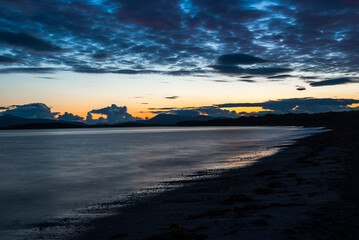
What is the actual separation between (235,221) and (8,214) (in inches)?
398

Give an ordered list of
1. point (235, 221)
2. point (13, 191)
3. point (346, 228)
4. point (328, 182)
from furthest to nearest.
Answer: point (13, 191), point (328, 182), point (235, 221), point (346, 228)

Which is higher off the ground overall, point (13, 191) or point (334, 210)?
point (334, 210)

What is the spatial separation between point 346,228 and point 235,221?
3024 mm

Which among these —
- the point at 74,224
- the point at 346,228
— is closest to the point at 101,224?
the point at 74,224

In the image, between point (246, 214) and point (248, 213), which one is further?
point (248, 213)

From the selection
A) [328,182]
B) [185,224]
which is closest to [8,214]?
[185,224]

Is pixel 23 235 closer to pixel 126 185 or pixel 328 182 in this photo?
pixel 126 185

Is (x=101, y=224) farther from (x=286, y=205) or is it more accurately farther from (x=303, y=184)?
(x=303, y=184)

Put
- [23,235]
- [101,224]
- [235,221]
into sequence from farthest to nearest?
[101,224] → [23,235] → [235,221]

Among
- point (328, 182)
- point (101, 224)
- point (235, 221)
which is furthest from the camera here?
point (328, 182)

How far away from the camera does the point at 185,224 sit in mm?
9188

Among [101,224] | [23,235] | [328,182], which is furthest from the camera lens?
[328,182]

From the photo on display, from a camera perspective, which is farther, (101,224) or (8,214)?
(8,214)

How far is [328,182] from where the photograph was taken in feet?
45.5
